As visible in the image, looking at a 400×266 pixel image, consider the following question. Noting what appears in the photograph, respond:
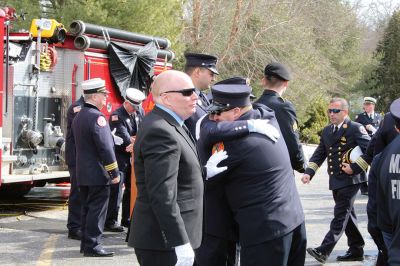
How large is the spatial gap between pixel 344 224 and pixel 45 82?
18.3 feet

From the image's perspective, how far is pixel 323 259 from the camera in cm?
744

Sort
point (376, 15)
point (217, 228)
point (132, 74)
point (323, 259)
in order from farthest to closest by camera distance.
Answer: point (376, 15), point (132, 74), point (323, 259), point (217, 228)

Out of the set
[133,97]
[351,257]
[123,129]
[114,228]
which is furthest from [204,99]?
[114,228]

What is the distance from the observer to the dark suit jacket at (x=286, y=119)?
612 cm

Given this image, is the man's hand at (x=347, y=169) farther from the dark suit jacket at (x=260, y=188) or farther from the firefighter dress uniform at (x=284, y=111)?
the dark suit jacket at (x=260, y=188)

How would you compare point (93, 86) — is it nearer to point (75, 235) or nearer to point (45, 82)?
point (75, 235)

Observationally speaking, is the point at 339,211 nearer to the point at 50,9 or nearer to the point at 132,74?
the point at 132,74

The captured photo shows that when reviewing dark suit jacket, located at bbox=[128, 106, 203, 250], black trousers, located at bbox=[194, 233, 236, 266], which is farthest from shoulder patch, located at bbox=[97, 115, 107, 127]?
dark suit jacket, located at bbox=[128, 106, 203, 250]

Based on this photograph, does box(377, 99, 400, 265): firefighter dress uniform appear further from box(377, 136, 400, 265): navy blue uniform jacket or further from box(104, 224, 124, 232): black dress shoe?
box(104, 224, 124, 232): black dress shoe

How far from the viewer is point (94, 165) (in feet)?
25.4

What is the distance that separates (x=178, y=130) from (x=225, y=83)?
4.32 ft

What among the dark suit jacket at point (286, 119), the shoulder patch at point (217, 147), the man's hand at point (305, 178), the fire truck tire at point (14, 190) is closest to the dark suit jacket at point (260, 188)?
the shoulder patch at point (217, 147)

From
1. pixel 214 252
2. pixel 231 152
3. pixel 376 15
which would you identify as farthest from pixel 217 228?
pixel 376 15

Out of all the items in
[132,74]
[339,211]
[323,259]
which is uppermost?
[132,74]
